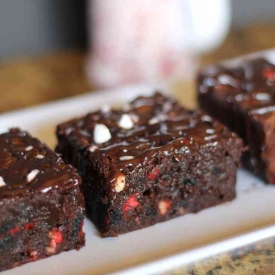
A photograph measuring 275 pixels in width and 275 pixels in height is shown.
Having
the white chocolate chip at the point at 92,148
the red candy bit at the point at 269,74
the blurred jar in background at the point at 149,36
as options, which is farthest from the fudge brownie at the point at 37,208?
the blurred jar in background at the point at 149,36

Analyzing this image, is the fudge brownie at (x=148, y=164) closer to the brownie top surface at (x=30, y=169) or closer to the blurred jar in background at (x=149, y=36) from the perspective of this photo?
the brownie top surface at (x=30, y=169)

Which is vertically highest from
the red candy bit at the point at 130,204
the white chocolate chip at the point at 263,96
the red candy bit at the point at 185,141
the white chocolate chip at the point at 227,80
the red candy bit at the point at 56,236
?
the white chocolate chip at the point at 263,96

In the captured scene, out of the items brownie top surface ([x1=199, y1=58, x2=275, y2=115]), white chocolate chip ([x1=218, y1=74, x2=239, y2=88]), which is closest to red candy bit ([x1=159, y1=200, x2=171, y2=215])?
brownie top surface ([x1=199, y1=58, x2=275, y2=115])

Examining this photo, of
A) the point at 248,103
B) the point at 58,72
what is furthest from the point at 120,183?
the point at 58,72

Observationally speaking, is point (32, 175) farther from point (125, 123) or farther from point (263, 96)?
point (263, 96)

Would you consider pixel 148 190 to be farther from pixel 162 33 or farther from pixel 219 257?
pixel 162 33
